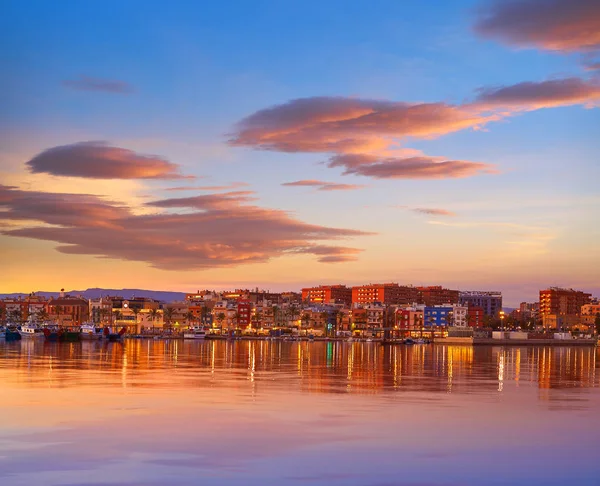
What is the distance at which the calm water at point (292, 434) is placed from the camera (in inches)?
783

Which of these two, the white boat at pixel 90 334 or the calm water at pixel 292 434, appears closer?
the calm water at pixel 292 434

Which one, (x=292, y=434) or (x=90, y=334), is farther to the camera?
(x=90, y=334)

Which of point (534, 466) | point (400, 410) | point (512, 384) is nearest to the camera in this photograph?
point (534, 466)

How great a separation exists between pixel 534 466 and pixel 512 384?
27540 millimetres

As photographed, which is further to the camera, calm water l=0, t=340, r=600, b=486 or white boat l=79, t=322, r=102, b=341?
white boat l=79, t=322, r=102, b=341

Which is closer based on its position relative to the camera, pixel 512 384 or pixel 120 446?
pixel 120 446

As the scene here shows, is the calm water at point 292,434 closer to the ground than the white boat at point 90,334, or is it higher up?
higher up

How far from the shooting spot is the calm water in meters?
19.9

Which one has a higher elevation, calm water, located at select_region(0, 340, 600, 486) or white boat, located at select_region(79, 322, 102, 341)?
calm water, located at select_region(0, 340, 600, 486)

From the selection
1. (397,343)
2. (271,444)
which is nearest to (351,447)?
(271,444)

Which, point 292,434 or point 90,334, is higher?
point 292,434

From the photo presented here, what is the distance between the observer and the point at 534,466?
21.3 m

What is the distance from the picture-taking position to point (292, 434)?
1013 inches

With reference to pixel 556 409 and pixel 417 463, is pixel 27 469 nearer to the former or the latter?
pixel 417 463
